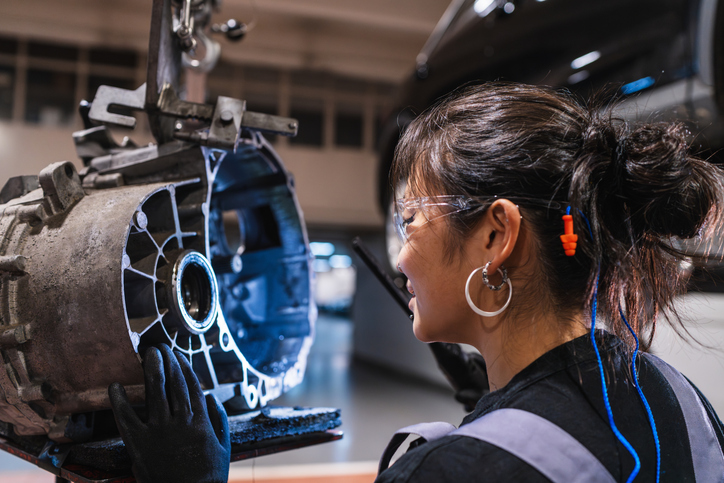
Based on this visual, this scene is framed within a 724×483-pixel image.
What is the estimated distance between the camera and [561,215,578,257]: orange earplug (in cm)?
67

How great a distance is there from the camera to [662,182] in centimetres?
72

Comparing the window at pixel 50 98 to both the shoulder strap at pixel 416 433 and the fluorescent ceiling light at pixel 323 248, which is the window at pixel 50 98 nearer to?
the fluorescent ceiling light at pixel 323 248

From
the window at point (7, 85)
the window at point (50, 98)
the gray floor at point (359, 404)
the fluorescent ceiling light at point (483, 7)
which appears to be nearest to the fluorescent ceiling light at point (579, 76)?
the fluorescent ceiling light at point (483, 7)

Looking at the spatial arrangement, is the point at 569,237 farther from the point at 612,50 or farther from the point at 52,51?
the point at 52,51

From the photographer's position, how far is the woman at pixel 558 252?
67cm

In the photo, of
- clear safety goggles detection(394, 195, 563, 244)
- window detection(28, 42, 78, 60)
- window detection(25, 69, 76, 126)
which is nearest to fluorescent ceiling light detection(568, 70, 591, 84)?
clear safety goggles detection(394, 195, 563, 244)

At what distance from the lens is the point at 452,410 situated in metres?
3.98

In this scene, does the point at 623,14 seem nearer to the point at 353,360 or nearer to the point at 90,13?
the point at 90,13

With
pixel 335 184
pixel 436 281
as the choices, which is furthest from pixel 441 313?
pixel 335 184

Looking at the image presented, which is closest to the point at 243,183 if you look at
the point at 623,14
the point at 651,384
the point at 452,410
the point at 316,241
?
the point at 651,384

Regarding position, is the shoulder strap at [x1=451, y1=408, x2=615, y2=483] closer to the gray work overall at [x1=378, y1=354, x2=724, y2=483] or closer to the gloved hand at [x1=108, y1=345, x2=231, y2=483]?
the gray work overall at [x1=378, y1=354, x2=724, y2=483]

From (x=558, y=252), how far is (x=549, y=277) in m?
0.04

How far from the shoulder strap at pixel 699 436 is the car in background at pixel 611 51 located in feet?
2.56

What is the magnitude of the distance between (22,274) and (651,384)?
3.17ft
